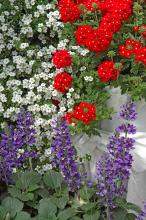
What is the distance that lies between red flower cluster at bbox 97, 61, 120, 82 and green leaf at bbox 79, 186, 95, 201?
78cm

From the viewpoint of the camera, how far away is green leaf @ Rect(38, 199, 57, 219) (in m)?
3.35

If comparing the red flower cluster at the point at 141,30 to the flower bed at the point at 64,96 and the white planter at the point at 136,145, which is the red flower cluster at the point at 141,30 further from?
the white planter at the point at 136,145

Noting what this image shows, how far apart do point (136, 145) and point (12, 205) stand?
94 cm

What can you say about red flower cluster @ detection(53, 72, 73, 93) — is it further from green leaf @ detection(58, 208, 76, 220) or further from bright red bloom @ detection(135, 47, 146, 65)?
green leaf @ detection(58, 208, 76, 220)

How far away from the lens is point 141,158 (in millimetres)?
3646

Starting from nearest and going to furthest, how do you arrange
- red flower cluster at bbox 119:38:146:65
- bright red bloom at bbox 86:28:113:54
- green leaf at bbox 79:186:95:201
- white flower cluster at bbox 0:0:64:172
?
1. green leaf at bbox 79:186:95:201
2. red flower cluster at bbox 119:38:146:65
3. bright red bloom at bbox 86:28:113:54
4. white flower cluster at bbox 0:0:64:172

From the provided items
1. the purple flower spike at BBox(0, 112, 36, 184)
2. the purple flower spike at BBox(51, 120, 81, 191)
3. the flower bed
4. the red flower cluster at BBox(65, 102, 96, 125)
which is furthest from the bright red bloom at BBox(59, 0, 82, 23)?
the purple flower spike at BBox(51, 120, 81, 191)

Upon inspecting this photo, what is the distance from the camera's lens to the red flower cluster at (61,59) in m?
3.85

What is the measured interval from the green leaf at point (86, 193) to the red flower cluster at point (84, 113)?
446 mm

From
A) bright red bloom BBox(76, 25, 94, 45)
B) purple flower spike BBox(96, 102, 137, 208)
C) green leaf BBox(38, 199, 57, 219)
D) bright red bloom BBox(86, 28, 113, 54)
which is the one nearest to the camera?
purple flower spike BBox(96, 102, 137, 208)

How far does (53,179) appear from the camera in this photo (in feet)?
12.1

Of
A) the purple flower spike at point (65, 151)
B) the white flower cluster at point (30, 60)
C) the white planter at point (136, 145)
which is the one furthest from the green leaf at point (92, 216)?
the white flower cluster at point (30, 60)

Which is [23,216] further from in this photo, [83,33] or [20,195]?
[83,33]

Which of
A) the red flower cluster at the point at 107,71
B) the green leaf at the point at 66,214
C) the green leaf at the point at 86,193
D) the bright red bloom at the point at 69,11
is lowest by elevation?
the green leaf at the point at 66,214
